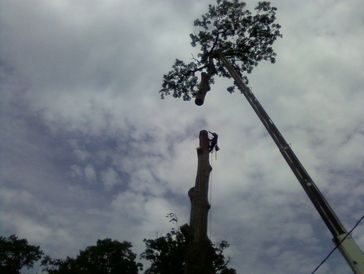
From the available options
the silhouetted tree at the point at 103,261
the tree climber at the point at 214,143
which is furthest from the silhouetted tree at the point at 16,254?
the tree climber at the point at 214,143

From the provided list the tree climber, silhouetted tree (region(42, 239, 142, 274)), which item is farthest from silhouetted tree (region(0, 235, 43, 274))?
the tree climber

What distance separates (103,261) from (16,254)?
18819 mm

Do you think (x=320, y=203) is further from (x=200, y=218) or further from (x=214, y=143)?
(x=214, y=143)

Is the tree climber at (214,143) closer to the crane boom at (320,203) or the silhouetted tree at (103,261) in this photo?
the crane boom at (320,203)

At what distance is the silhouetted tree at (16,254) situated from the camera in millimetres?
60309

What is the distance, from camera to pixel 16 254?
62.1 meters

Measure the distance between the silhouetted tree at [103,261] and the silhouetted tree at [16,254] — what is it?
13606 millimetres

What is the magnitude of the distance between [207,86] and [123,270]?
42877 mm

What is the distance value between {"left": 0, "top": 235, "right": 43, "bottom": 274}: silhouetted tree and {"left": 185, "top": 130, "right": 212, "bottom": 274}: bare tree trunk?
5842cm

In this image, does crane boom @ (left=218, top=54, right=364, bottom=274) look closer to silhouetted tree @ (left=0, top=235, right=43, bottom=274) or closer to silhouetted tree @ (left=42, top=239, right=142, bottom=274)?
silhouetted tree @ (left=42, top=239, right=142, bottom=274)

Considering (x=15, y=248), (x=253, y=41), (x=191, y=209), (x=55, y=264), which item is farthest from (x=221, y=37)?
(x=15, y=248)

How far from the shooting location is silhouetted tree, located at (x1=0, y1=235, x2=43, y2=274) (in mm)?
60309

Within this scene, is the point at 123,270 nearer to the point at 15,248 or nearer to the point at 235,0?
the point at 15,248

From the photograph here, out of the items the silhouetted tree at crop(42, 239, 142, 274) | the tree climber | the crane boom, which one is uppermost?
the silhouetted tree at crop(42, 239, 142, 274)
